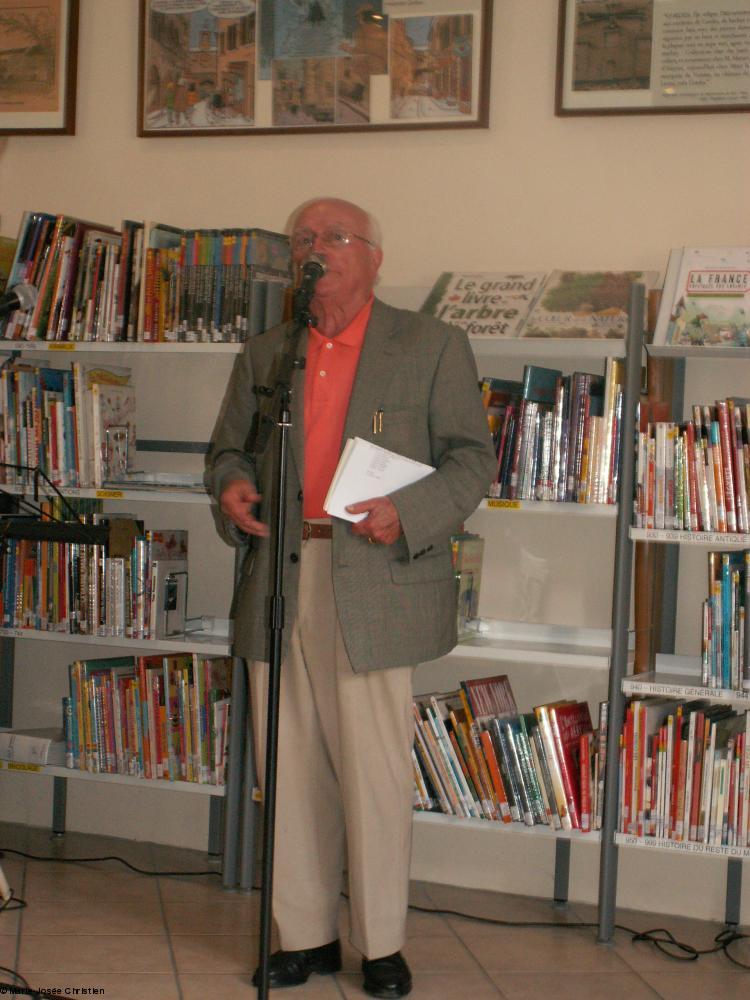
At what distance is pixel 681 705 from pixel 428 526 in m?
1.02

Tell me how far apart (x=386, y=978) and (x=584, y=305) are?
1658mm

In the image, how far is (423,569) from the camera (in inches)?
94.5

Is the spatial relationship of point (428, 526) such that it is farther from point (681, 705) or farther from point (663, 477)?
point (681, 705)

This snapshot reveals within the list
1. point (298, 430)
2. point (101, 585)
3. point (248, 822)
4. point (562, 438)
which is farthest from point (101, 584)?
point (562, 438)

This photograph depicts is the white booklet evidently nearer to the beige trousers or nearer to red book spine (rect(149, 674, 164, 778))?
the beige trousers

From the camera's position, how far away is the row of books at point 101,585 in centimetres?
325

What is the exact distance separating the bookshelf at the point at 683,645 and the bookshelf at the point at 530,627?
197mm

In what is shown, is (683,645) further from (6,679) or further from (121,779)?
(6,679)

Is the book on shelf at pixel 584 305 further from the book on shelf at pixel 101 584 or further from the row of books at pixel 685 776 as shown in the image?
the book on shelf at pixel 101 584

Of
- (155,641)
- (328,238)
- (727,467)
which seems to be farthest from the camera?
(155,641)

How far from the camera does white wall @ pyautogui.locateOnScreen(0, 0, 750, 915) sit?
3.21 m

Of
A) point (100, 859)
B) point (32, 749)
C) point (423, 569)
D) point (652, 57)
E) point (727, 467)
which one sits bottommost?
Answer: point (100, 859)

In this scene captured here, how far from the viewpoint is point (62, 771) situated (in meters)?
3.30

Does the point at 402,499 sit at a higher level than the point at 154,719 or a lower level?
higher
